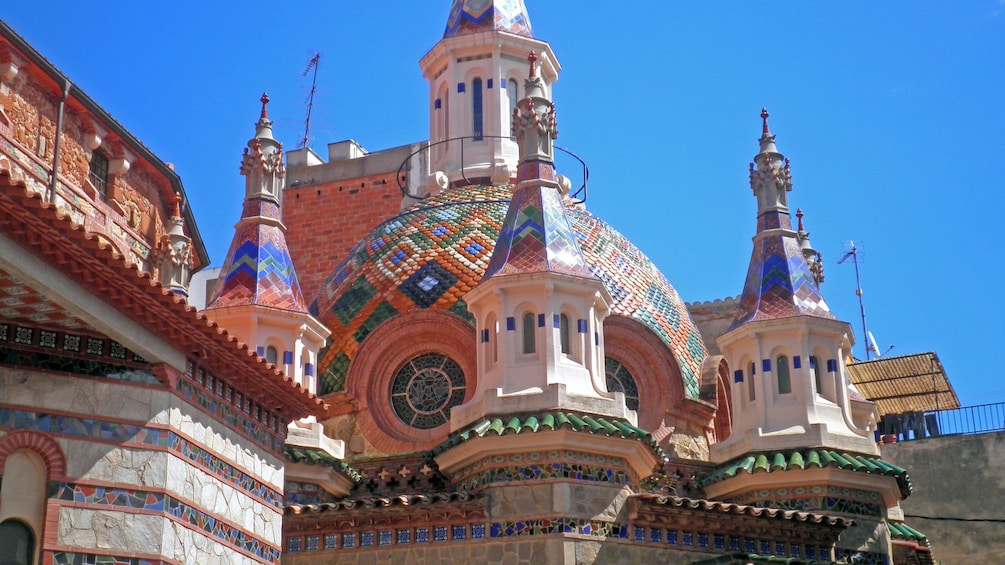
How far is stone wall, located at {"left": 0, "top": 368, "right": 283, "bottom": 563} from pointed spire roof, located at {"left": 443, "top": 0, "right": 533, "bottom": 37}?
13130 mm

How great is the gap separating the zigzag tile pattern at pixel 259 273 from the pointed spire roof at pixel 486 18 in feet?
18.9

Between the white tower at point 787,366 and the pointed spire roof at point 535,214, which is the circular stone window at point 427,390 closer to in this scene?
the pointed spire roof at point 535,214

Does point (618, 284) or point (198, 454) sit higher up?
point (618, 284)

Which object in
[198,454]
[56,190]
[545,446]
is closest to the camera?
[198,454]

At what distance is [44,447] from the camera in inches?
462

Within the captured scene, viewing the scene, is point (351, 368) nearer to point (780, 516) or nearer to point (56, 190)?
point (56, 190)

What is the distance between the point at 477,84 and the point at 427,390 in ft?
20.3

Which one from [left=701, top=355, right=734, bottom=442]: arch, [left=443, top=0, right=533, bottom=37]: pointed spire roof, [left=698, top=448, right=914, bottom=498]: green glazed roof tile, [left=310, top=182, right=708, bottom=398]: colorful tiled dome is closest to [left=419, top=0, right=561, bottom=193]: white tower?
[left=443, top=0, right=533, bottom=37]: pointed spire roof

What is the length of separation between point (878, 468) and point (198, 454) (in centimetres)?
938

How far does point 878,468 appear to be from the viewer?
1920cm

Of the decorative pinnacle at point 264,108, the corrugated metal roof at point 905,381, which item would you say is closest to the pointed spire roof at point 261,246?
the decorative pinnacle at point 264,108

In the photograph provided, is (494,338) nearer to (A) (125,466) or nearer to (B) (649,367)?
(B) (649,367)

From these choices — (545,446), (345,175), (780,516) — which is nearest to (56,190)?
(545,446)

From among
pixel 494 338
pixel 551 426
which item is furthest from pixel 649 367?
pixel 551 426
